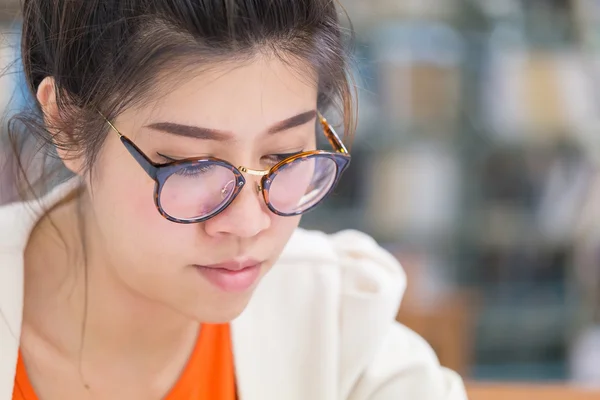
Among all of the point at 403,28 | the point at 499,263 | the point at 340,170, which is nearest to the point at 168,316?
the point at 340,170

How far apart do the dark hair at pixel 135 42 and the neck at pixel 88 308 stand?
0.21 m

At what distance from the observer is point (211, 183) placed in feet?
2.92

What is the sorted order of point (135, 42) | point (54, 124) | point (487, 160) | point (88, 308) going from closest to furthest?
1. point (135, 42)
2. point (54, 124)
3. point (88, 308)
4. point (487, 160)

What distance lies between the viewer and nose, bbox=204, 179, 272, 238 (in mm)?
908

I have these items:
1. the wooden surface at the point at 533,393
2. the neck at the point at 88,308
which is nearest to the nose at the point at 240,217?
the neck at the point at 88,308

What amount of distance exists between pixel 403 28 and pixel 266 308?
181 centimetres

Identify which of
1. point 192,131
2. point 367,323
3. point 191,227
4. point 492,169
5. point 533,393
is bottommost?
point 492,169

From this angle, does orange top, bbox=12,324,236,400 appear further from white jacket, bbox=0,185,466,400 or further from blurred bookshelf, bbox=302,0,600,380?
blurred bookshelf, bbox=302,0,600,380

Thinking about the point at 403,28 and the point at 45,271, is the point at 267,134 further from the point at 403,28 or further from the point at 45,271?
the point at 403,28

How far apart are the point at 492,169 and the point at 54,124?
88.8 inches

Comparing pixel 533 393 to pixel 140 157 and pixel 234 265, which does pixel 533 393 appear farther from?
pixel 140 157

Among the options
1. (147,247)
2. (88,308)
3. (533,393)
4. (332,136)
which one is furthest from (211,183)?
(533,393)

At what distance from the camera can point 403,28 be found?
9.15ft

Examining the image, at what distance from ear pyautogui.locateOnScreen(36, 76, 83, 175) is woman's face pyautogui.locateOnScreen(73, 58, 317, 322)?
3cm
